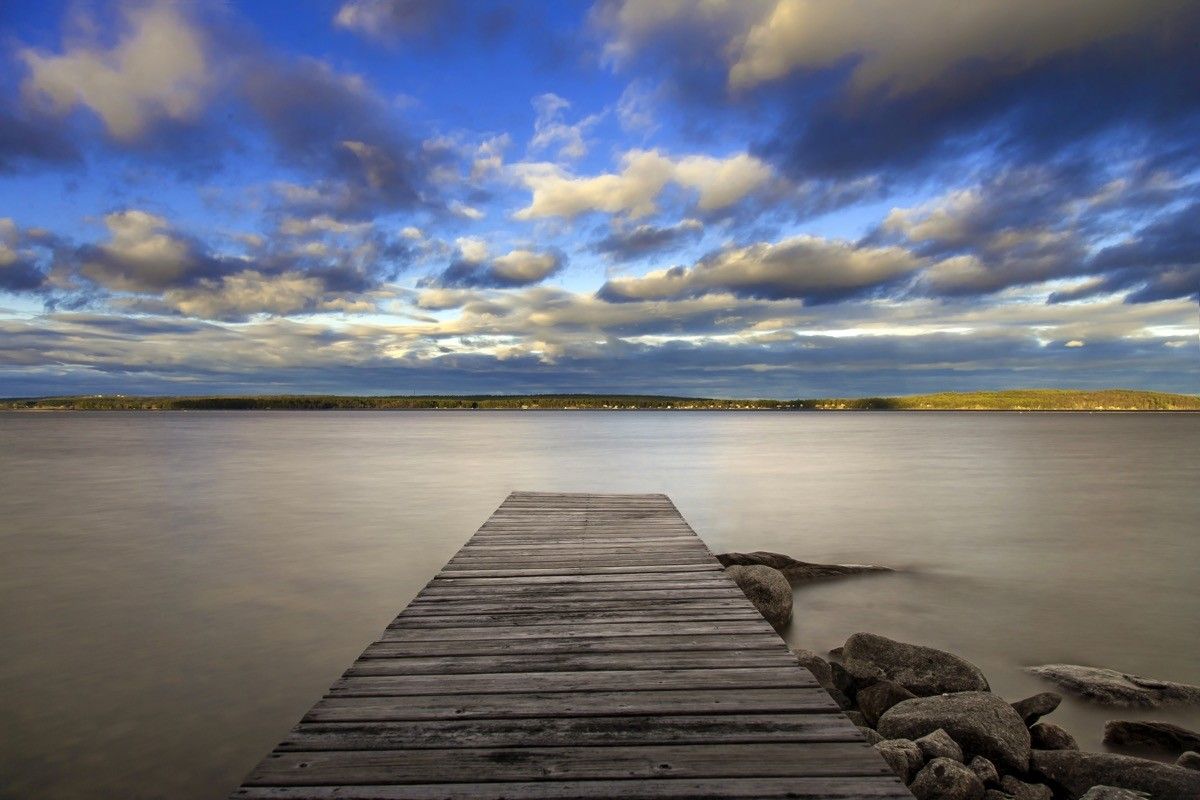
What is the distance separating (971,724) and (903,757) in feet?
2.89

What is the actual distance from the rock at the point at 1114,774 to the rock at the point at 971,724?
0.17 m

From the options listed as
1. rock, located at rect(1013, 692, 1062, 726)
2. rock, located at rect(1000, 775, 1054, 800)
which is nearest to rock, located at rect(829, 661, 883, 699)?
rock, located at rect(1013, 692, 1062, 726)

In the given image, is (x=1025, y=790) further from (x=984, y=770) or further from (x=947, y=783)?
(x=947, y=783)

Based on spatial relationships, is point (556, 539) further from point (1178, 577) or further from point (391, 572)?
point (1178, 577)

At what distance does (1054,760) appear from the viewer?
514 centimetres

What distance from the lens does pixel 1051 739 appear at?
573 centimetres

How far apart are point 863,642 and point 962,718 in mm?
2090

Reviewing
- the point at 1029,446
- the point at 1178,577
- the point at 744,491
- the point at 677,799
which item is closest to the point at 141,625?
the point at 677,799

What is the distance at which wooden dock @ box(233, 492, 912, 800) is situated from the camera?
318 centimetres

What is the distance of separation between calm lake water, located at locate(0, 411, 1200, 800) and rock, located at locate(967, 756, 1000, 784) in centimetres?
221

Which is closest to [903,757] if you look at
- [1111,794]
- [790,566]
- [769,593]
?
[1111,794]

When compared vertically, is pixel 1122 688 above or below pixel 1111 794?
below

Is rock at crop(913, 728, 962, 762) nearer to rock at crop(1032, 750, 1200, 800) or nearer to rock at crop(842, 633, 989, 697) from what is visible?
rock at crop(1032, 750, 1200, 800)

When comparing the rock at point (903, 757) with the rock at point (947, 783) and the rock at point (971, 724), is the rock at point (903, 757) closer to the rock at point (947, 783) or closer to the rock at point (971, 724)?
the rock at point (947, 783)
